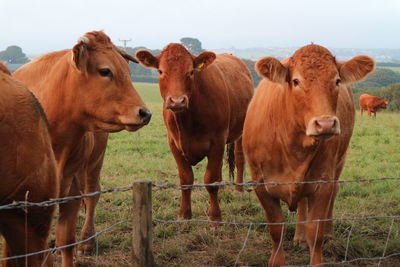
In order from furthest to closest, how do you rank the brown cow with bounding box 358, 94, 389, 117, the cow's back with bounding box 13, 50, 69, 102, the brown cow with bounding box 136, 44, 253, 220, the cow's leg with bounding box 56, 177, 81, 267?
the brown cow with bounding box 358, 94, 389, 117 → the brown cow with bounding box 136, 44, 253, 220 → the cow's leg with bounding box 56, 177, 81, 267 → the cow's back with bounding box 13, 50, 69, 102

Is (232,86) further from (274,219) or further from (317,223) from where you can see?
(317,223)

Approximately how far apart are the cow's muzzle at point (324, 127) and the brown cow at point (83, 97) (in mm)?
1263

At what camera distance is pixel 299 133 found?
4.32m

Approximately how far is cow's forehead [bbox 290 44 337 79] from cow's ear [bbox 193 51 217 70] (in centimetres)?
218

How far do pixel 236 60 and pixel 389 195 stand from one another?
3266 millimetres

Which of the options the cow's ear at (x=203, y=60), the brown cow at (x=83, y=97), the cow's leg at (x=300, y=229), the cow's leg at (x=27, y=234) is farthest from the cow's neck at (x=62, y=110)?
the cow's leg at (x=300, y=229)

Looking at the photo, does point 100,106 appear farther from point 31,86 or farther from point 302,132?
point 302,132

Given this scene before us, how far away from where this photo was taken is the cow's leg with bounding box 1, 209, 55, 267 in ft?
9.82

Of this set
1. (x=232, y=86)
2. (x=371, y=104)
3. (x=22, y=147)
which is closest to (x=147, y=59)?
(x=232, y=86)

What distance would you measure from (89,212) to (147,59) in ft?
6.63

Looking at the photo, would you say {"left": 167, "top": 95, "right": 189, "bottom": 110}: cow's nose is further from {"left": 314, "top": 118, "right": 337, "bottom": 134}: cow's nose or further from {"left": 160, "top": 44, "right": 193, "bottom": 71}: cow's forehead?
{"left": 314, "top": 118, "right": 337, "bottom": 134}: cow's nose

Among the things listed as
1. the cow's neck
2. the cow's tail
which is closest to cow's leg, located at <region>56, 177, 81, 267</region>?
the cow's neck

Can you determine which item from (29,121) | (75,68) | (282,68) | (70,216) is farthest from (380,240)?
(29,121)

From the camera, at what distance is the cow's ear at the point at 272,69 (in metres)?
4.22
